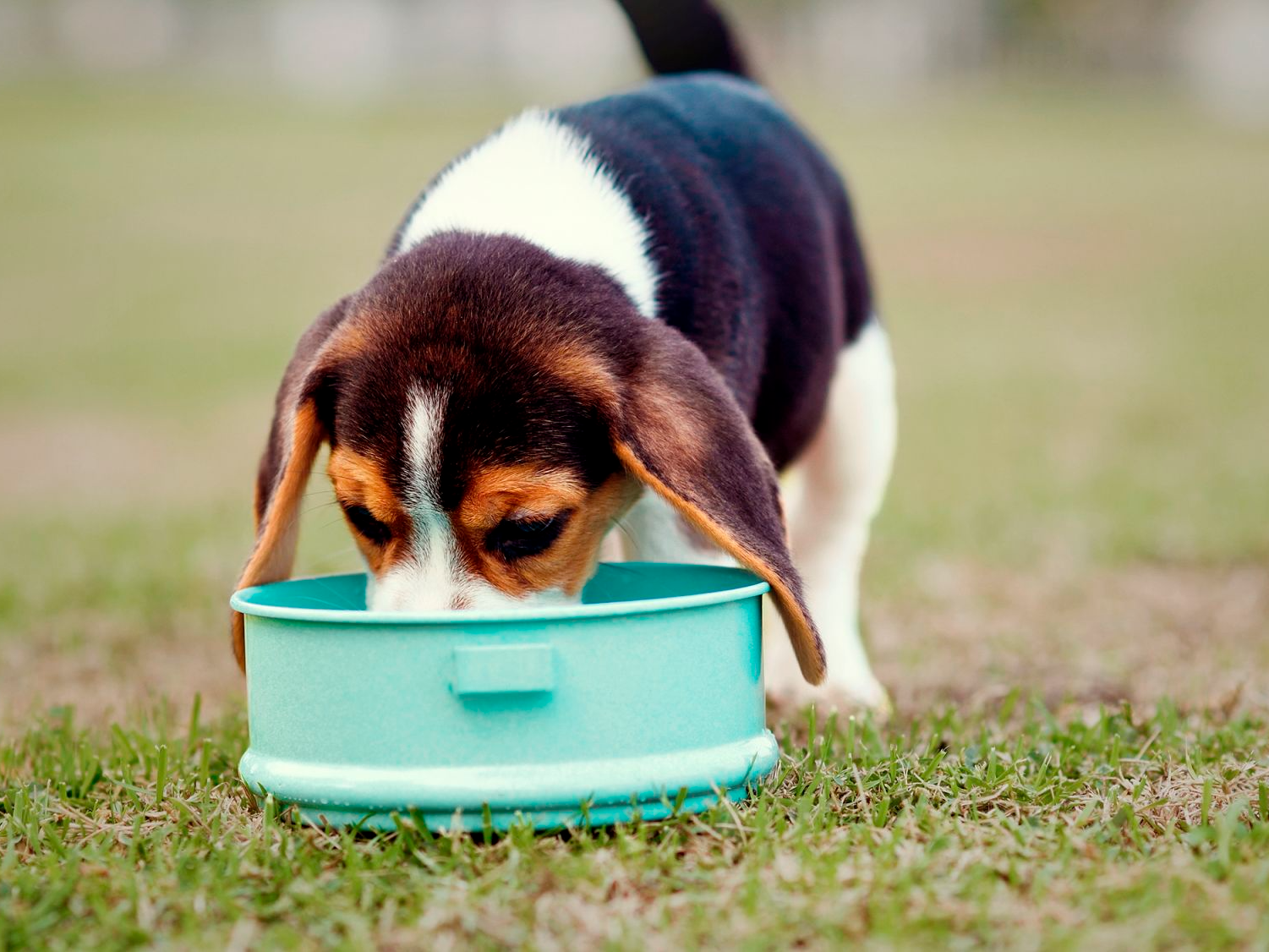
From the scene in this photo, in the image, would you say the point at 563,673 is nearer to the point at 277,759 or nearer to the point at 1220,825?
the point at 277,759

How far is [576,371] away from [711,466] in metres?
0.36

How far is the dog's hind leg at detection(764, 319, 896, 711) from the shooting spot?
184 inches

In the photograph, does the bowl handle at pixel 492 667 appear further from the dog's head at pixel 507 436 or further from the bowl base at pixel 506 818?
the dog's head at pixel 507 436

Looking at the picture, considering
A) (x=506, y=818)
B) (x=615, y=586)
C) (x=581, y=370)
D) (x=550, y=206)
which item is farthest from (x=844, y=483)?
(x=506, y=818)

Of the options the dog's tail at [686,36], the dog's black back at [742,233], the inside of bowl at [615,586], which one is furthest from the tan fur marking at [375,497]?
the dog's tail at [686,36]

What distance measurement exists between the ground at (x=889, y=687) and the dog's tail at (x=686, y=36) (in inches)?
73.5

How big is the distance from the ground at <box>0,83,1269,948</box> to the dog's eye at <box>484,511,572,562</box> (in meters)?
0.60

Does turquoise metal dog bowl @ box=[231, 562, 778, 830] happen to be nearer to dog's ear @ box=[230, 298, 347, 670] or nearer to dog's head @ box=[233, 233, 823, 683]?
dog's head @ box=[233, 233, 823, 683]

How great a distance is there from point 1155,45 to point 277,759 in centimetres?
6391

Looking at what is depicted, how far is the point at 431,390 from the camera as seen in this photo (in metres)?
3.14

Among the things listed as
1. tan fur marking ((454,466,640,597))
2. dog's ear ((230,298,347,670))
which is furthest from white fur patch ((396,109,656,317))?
tan fur marking ((454,466,640,597))

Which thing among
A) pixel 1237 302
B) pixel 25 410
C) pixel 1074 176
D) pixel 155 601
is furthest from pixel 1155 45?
pixel 155 601

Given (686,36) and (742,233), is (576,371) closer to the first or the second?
(742,233)

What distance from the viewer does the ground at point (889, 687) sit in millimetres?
2543
